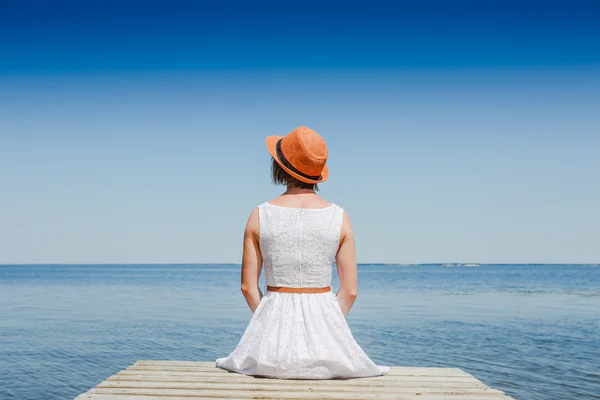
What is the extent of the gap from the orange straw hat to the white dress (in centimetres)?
27

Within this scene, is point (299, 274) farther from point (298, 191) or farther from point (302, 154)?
point (302, 154)

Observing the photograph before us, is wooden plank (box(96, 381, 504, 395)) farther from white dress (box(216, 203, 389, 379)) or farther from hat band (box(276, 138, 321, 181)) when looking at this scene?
hat band (box(276, 138, 321, 181))

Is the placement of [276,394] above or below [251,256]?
below

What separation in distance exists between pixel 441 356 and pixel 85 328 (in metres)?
10.8

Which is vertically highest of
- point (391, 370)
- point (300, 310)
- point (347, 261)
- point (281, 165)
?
point (281, 165)

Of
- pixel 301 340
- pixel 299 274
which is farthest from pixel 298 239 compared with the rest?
pixel 301 340

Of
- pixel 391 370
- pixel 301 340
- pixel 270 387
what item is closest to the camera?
pixel 270 387

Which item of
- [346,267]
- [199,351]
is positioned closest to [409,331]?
[199,351]

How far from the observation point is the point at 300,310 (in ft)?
16.5

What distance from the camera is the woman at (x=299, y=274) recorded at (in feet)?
16.1

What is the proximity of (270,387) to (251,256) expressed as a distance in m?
0.95

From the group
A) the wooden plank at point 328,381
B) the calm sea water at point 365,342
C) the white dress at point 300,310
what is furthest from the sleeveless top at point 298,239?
the calm sea water at point 365,342

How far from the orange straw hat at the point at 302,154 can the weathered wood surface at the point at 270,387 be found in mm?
1501

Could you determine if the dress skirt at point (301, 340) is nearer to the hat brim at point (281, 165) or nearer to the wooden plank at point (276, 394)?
the wooden plank at point (276, 394)
